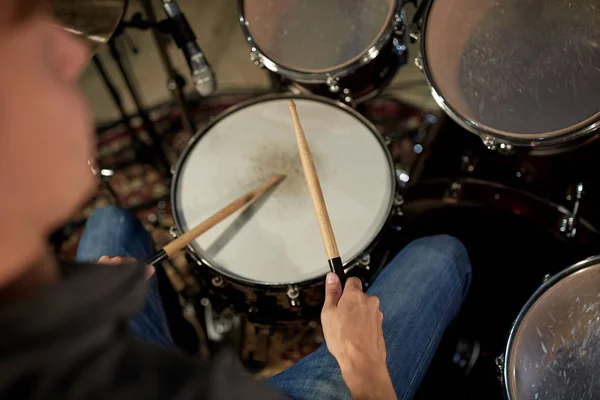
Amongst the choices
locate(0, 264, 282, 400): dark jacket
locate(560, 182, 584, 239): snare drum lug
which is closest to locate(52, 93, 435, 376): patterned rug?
locate(560, 182, 584, 239): snare drum lug

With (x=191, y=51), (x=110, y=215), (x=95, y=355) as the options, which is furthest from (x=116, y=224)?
(x=95, y=355)

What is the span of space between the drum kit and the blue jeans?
7cm

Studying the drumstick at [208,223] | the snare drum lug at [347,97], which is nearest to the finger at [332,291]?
the drumstick at [208,223]

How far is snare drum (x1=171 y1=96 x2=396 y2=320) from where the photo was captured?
85 centimetres

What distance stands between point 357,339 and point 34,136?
1.37 feet

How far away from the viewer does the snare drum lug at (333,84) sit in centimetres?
100

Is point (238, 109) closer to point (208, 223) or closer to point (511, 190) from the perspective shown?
point (208, 223)

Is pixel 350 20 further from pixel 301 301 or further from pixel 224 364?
pixel 224 364

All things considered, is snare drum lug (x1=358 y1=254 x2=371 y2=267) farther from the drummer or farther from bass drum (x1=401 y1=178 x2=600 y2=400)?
the drummer

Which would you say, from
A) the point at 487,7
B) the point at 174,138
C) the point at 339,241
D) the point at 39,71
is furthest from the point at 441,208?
the point at 174,138

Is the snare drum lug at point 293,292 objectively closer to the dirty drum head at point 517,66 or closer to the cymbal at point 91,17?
the dirty drum head at point 517,66

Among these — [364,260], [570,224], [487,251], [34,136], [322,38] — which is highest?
[34,136]

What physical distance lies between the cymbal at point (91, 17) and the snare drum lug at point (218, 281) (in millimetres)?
462

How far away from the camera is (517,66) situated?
910 mm
